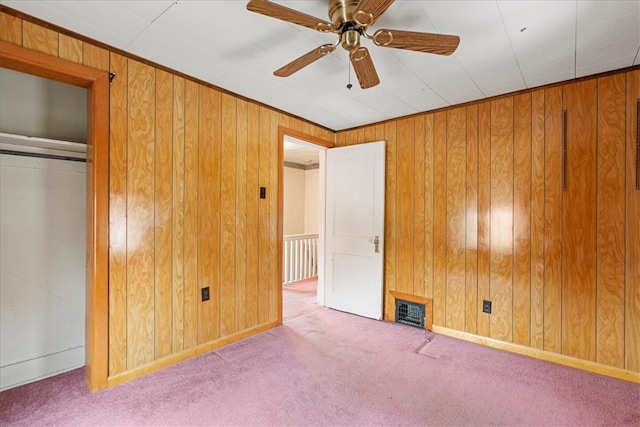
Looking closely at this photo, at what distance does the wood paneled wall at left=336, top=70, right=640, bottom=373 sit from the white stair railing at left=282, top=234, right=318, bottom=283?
7.22ft

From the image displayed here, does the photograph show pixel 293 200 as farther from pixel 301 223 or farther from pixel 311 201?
pixel 301 223

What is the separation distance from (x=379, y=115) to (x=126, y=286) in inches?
109

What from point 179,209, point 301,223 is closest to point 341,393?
point 179,209

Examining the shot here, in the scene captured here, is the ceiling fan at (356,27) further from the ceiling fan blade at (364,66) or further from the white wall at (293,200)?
the white wall at (293,200)

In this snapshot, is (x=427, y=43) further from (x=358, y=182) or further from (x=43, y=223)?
(x=43, y=223)

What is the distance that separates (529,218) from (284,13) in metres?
2.48

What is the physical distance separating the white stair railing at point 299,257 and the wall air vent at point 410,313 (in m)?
2.24

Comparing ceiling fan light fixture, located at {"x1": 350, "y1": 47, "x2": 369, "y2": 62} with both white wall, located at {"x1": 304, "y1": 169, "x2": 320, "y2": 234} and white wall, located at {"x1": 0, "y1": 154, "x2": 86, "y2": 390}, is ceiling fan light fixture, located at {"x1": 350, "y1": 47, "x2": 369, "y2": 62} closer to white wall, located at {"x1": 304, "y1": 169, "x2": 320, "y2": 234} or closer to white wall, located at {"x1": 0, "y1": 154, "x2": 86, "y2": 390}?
white wall, located at {"x1": 0, "y1": 154, "x2": 86, "y2": 390}

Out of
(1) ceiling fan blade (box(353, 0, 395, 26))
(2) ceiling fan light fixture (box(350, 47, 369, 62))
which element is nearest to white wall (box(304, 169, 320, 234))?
(2) ceiling fan light fixture (box(350, 47, 369, 62))

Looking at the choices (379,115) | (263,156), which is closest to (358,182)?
(379,115)

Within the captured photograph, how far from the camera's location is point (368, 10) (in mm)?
1303

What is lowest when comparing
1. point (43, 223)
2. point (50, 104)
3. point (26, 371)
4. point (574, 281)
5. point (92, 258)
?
point (26, 371)

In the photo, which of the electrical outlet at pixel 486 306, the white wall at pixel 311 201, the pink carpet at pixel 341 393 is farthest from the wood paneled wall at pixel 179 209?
the white wall at pixel 311 201

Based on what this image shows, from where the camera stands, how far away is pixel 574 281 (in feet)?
7.90
